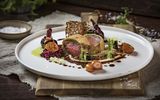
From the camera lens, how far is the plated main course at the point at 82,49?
127 centimetres

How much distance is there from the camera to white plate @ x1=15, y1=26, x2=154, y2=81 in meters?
1.16

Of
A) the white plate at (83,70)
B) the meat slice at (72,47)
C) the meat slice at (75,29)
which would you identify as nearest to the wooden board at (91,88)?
the white plate at (83,70)

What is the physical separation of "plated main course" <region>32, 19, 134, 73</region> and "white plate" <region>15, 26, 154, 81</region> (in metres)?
0.03

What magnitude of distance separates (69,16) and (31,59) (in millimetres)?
525

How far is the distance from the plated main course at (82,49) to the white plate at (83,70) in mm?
Result: 30

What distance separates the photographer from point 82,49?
4.17 feet

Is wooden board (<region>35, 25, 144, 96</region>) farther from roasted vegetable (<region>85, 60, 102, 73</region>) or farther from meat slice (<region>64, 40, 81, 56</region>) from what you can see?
meat slice (<region>64, 40, 81, 56</region>)

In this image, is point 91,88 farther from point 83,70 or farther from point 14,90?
point 14,90

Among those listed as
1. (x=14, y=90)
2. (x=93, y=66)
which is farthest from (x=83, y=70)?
(x=14, y=90)

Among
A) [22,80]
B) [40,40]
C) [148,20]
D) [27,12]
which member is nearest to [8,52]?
[40,40]

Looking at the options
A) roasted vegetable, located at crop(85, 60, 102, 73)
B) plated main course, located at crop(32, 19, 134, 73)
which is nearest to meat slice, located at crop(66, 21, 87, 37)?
plated main course, located at crop(32, 19, 134, 73)

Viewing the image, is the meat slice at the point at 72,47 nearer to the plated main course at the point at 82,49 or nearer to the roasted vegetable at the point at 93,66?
the plated main course at the point at 82,49

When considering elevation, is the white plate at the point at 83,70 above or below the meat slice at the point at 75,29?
below

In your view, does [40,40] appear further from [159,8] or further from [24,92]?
[159,8]
